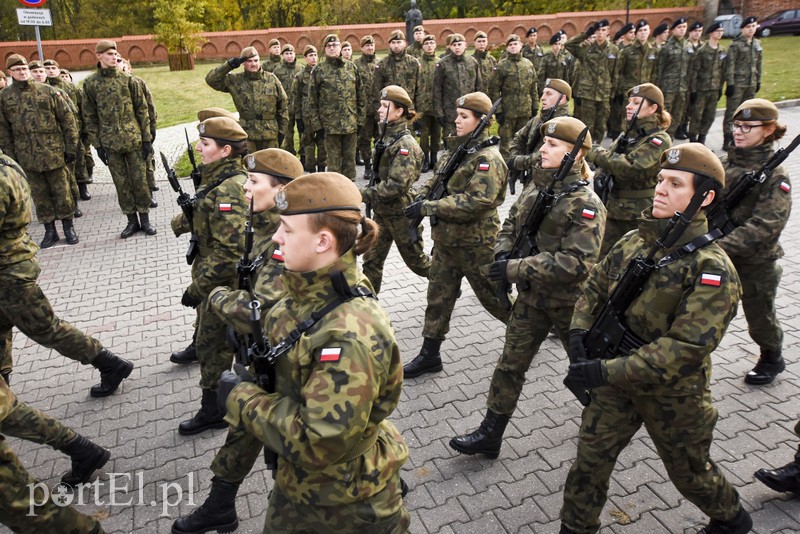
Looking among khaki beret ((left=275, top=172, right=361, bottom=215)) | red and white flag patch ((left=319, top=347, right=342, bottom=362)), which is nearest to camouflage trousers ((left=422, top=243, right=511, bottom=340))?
khaki beret ((left=275, top=172, right=361, bottom=215))

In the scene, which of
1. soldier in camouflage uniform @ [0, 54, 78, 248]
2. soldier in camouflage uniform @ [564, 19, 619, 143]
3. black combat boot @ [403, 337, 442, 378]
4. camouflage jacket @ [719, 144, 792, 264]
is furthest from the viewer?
soldier in camouflage uniform @ [564, 19, 619, 143]

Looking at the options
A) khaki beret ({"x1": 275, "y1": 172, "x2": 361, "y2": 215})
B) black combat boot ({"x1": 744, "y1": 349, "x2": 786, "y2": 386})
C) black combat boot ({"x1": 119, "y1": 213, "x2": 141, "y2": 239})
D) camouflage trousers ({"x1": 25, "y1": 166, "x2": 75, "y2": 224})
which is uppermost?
khaki beret ({"x1": 275, "y1": 172, "x2": 361, "y2": 215})

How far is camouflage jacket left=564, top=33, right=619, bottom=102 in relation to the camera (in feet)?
41.0

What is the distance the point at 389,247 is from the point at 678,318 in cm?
376

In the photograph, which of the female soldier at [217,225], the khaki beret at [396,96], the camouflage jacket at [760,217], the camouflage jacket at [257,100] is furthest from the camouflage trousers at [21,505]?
the camouflage jacket at [257,100]

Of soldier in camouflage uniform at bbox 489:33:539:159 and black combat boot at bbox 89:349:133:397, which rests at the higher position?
soldier in camouflage uniform at bbox 489:33:539:159

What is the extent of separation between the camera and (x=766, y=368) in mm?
5023

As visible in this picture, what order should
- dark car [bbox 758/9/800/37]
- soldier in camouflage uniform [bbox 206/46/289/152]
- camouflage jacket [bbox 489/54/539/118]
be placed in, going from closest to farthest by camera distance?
soldier in camouflage uniform [bbox 206/46/289/152] → camouflage jacket [bbox 489/54/539/118] → dark car [bbox 758/9/800/37]

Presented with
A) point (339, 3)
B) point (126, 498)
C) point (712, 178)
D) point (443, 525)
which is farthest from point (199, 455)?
point (339, 3)

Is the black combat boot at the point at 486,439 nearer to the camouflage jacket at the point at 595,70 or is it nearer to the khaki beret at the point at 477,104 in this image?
the khaki beret at the point at 477,104

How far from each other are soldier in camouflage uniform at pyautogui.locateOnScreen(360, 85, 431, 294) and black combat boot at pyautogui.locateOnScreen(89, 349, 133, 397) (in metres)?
2.30

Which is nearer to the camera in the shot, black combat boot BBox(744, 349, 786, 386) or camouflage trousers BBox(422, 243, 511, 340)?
black combat boot BBox(744, 349, 786, 386)

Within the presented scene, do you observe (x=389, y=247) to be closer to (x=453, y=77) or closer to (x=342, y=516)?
(x=342, y=516)

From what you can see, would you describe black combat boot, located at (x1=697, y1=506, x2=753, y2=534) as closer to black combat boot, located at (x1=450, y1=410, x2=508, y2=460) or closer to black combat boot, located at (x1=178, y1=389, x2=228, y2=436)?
black combat boot, located at (x1=450, y1=410, x2=508, y2=460)
